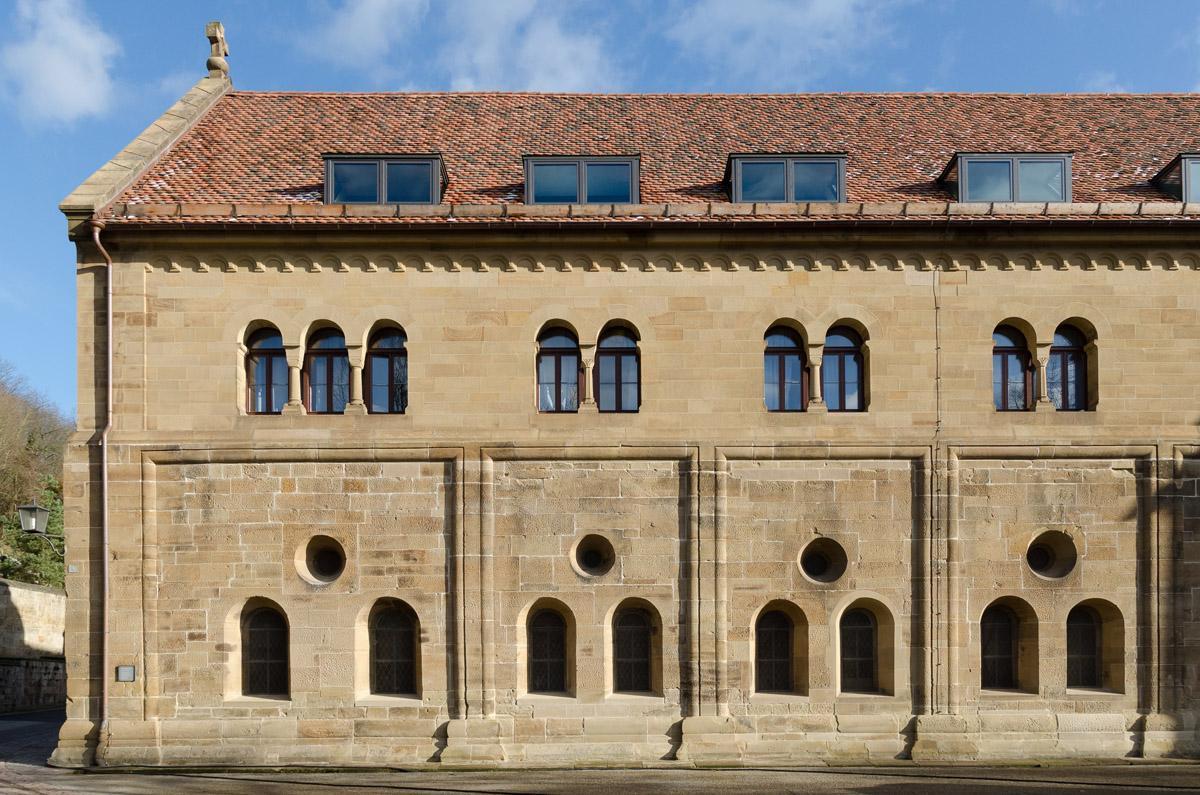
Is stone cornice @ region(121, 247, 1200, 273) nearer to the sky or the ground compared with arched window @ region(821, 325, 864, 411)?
nearer to the sky

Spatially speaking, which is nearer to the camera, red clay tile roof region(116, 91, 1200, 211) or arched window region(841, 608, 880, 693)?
arched window region(841, 608, 880, 693)

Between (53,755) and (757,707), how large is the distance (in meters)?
13.4

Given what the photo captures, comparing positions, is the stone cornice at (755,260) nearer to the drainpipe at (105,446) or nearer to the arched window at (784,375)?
the arched window at (784,375)

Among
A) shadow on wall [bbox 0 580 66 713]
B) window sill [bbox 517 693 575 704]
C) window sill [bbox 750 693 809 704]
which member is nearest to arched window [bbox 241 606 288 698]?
window sill [bbox 517 693 575 704]

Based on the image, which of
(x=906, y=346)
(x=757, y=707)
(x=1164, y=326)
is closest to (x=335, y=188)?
(x=906, y=346)

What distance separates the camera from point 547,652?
55.5 feet

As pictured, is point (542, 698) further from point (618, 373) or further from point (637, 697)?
point (618, 373)

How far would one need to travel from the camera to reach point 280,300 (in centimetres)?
1678

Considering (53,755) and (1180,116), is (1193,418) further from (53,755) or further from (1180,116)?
(53,755)

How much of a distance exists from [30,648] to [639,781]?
75.1 ft

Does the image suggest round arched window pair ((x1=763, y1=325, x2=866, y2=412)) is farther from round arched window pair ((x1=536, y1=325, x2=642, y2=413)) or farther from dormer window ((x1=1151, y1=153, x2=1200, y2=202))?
dormer window ((x1=1151, y1=153, x2=1200, y2=202))

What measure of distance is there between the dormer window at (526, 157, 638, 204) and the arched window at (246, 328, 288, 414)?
5.89 meters

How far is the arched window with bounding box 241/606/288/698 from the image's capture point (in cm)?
1681

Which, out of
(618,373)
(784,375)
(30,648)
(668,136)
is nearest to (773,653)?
(784,375)
